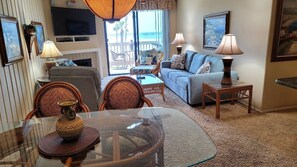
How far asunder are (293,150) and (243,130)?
0.65 metres

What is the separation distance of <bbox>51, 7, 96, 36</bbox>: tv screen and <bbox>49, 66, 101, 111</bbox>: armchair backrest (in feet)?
9.72

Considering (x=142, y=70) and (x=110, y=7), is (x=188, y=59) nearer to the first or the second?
(x=142, y=70)

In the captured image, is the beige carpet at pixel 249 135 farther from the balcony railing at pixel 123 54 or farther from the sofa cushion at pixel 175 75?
the balcony railing at pixel 123 54

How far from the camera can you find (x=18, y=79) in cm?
295

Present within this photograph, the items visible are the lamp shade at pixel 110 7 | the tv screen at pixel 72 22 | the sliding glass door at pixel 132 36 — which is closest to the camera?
the lamp shade at pixel 110 7

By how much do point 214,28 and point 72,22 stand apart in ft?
12.4

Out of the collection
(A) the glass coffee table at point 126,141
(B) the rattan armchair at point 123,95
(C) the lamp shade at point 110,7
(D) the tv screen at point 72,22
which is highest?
(D) the tv screen at point 72,22

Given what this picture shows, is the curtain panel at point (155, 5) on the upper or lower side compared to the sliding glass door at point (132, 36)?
upper

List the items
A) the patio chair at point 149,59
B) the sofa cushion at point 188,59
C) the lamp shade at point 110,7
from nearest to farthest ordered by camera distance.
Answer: the lamp shade at point 110,7 → the sofa cushion at point 188,59 → the patio chair at point 149,59

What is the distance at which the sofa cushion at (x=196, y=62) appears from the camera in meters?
4.87

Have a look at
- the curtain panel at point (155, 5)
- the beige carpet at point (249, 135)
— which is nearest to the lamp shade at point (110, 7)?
the beige carpet at point (249, 135)

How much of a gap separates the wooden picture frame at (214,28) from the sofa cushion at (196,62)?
31 cm

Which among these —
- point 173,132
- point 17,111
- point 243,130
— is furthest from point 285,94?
point 17,111

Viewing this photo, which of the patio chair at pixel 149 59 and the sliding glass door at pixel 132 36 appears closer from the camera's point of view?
the patio chair at pixel 149 59
